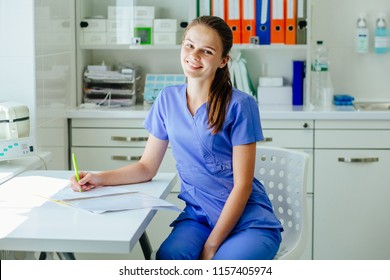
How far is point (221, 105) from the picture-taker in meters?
2.57

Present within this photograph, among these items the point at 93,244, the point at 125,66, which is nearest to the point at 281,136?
the point at 125,66

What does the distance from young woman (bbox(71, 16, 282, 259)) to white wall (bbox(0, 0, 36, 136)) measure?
103 centimetres

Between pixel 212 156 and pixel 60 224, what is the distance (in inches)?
25.2

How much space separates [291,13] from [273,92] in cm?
44

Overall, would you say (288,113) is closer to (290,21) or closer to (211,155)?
(290,21)

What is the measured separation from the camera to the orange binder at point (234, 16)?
13.9ft

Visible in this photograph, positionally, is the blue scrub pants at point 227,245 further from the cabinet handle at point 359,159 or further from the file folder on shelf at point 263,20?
the file folder on shelf at point 263,20

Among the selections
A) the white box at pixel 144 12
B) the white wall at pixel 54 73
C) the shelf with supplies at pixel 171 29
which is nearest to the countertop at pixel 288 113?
the white wall at pixel 54 73

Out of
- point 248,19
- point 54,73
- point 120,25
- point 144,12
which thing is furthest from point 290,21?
point 54,73

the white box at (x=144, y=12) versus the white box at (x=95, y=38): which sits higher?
the white box at (x=144, y=12)

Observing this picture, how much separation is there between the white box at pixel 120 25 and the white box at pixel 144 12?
0.18ft

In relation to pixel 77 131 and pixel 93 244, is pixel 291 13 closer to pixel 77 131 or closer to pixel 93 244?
pixel 77 131

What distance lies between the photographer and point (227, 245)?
2441 mm
